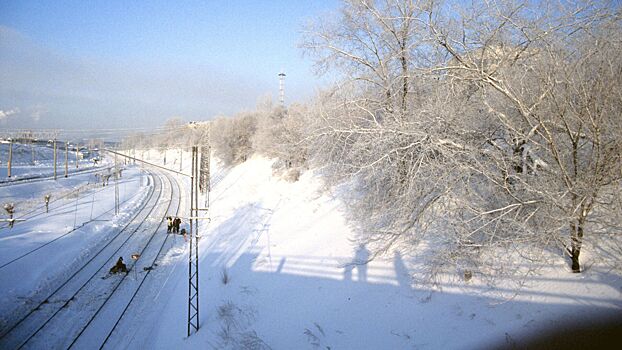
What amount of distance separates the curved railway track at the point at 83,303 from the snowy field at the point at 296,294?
13 cm

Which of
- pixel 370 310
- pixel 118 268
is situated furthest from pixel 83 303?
pixel 370 310

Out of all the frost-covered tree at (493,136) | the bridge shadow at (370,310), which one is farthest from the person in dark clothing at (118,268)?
the frost-covered tree at (493,136)

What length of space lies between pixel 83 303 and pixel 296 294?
8018 mm

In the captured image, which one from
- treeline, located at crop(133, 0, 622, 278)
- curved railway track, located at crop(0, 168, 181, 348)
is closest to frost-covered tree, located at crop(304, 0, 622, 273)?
treeline, located at crop(133, 0, 622, 278)

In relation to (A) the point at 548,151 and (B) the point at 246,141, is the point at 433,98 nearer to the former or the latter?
(A) the point at 548,151

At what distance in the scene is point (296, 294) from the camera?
9688 millimetres

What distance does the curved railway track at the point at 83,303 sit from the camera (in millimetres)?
9406

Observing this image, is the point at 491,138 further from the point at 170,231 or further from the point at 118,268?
the point at 170,231

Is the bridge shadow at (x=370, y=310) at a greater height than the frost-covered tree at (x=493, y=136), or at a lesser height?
lesser

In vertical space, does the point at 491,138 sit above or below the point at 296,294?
above

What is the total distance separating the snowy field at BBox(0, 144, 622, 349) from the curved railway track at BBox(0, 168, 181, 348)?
0.44 feet

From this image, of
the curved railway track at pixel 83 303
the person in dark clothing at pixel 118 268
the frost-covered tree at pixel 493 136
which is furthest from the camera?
the person in dark clothing at pixel 118 268

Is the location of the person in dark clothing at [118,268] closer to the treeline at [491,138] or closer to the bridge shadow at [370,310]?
the bridge shadow at [370,310]

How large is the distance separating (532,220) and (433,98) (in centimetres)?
392
